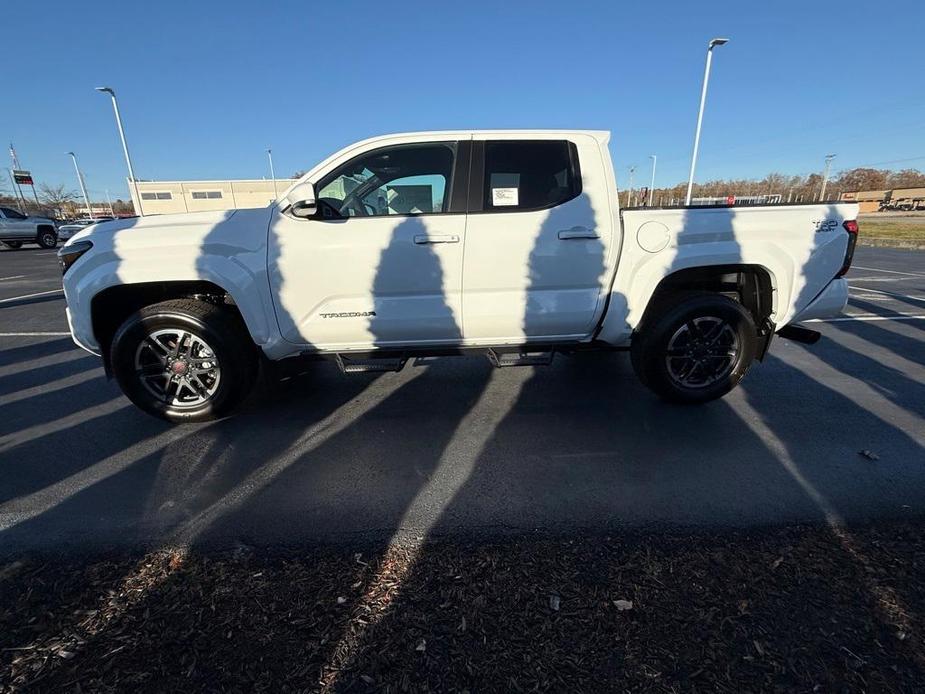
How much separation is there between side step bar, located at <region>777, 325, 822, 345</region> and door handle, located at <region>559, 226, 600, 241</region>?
6.09 ft

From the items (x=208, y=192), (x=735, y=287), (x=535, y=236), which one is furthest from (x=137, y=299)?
(x=208, y=192)

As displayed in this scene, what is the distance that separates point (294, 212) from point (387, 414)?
1.67 metres

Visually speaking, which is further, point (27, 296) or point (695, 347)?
point (27, 296)

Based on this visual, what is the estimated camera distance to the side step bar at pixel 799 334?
356cm

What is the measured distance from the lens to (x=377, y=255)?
3.17m

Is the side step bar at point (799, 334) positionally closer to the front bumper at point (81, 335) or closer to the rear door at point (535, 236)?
the rear door at point (535, 236)

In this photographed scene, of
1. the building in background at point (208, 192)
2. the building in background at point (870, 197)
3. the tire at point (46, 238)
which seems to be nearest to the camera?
the tire at point (46, 238)

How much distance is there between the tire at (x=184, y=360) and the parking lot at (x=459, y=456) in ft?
0.66

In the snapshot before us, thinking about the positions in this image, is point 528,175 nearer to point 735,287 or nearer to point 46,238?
point 735,287

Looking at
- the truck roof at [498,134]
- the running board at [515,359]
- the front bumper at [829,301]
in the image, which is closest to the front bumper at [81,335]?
the truck roof at [498,134]

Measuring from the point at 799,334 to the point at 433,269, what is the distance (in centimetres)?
305

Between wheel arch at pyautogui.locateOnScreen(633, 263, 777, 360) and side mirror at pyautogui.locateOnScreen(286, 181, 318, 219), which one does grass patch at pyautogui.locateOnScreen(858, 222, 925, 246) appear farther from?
side mirror at pyautogui.locateOnScreen(286, 181, 318, 219)

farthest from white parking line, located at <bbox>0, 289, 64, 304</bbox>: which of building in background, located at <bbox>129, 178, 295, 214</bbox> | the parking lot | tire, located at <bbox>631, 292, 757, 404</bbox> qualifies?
building in background, located at <bbox>129, 178, 295, 214</bbox>

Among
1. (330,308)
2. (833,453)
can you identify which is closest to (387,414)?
(330,308)
